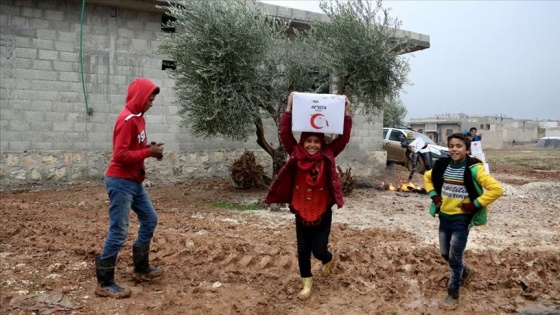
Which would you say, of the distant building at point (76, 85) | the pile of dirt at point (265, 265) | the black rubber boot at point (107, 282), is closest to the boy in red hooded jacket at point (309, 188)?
the pile of dirt at point (265, 265)

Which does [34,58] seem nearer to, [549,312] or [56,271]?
[56,271]

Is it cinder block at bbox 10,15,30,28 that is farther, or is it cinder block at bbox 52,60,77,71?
cinder block at bbox 52,60,77,71

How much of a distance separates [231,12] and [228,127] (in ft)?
7.46

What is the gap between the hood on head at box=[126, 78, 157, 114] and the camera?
388cm

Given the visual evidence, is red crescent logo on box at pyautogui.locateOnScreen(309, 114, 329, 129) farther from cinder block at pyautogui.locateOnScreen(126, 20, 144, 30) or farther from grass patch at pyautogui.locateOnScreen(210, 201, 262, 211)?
cinder block at pyautogui.locateOnScreen(126, 20, 144, 30)

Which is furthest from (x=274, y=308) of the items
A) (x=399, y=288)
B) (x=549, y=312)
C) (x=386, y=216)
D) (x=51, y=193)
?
(x=51, y=193)

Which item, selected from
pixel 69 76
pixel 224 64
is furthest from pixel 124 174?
pixel 69 76

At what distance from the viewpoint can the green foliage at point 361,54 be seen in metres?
9.37

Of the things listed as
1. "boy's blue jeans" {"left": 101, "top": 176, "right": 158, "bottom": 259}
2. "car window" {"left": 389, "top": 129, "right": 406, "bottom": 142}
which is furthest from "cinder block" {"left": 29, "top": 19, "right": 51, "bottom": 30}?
"car window" {"left": 389, "top": 129, "right": 406, "bottom": 142}

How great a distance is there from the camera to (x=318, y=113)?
13.0 ft

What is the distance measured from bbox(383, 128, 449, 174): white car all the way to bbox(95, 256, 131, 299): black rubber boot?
41.9ft

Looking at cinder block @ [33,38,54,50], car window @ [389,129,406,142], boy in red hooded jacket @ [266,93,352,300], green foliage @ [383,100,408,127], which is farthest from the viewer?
green foliage @ [383,100,408,127]

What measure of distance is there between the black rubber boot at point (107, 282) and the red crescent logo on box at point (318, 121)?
6.96 feet

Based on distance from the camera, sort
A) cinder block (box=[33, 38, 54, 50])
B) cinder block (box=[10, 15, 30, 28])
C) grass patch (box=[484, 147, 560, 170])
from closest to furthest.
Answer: cinder block (box=[10, 15, 30, 28]) < cinder block (box=[33, 38, 54, 50]) < grass patch (box=[484, 147, 560, 170])
